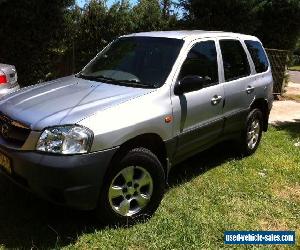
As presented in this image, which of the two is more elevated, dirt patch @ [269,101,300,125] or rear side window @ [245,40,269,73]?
rear side window @ [245,40,269,73]

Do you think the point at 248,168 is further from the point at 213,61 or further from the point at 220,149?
the point at 213,61

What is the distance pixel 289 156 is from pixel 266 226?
2.72 metres

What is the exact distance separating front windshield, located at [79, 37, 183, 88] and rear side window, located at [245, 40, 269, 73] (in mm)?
1902

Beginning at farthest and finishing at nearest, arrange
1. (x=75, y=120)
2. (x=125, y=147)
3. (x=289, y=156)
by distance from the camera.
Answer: (x=289, y=156), (x=125, y=147), (x=75, y=120)

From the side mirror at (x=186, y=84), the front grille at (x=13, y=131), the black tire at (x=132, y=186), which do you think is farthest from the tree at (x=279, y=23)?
the front grille at (x=13, y=131)

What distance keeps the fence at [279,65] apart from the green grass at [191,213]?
7493 millimetres

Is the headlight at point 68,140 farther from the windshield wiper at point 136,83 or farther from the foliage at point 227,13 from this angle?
the foliage at point 227,13

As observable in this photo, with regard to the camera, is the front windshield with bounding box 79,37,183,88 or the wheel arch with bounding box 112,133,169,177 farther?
the front windshield with bounding box 79,37,183,88

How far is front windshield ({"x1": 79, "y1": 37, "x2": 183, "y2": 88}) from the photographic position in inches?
193

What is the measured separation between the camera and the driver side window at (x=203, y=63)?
514 centimetres

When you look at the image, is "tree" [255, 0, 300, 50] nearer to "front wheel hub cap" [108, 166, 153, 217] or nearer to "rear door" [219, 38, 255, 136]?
"rear door" [219, 38, 255, 136]

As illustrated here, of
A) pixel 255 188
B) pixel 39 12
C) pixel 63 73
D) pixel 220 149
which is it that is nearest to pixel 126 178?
pixel 255 188

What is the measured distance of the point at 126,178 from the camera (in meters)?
4.29

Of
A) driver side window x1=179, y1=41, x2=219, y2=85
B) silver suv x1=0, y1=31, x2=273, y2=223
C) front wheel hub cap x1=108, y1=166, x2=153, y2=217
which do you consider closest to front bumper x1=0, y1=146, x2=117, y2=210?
silver suv x1=0, y1=31, x2=273, y2=223
